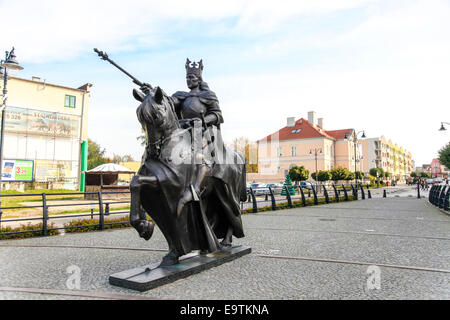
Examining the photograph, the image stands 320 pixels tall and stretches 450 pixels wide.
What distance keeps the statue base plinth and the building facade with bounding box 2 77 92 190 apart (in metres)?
29.2

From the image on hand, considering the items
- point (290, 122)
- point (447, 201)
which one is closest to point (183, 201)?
point (447, 201)

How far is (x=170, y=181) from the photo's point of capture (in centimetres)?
427

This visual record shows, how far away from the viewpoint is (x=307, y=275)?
4547 millimetres

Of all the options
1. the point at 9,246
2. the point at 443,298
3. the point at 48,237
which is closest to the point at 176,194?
the point at 443,298

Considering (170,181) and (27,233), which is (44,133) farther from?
(170,181)

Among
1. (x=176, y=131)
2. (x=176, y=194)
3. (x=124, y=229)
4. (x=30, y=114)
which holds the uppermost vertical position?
(x=30, y=114)

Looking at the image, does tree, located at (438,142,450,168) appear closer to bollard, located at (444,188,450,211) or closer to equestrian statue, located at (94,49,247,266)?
bollard, located at (444,188,450,211)

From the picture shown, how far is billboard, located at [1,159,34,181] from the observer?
28328 millimetres

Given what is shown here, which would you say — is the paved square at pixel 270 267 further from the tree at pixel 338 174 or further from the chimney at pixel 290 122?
the chimney at pixel 290 122

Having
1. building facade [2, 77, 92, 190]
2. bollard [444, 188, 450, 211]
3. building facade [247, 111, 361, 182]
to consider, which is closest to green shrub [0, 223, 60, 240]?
bollard [444, 188, 450, 211]

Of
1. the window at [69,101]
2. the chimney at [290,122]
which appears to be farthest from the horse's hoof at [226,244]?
the chimney at [290,122]

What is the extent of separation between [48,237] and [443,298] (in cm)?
864

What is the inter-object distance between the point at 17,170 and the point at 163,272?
30.2 m
